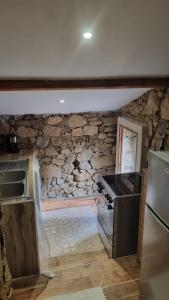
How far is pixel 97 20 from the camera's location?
45.2 inches

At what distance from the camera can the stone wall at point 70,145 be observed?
11.7 feet

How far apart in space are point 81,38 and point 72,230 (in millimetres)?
2701

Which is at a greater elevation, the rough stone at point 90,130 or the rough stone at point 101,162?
the rough stone at point 90,130

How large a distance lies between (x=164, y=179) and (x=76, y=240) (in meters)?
2.06

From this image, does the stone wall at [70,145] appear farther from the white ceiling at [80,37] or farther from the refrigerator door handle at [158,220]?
the refrigerator door handle at [158,220]

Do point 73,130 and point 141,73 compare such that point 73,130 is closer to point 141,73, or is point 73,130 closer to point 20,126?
point 20,126

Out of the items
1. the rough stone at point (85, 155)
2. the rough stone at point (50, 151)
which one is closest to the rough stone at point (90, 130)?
the rough stone at point (85, 155)

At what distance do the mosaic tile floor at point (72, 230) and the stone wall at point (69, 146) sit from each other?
46 centimetres

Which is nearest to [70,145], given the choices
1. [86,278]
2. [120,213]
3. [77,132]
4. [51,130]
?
[77,132]

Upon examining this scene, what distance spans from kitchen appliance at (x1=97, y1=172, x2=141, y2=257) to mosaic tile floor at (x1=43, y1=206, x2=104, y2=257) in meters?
0.28

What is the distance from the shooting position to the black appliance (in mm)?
3395

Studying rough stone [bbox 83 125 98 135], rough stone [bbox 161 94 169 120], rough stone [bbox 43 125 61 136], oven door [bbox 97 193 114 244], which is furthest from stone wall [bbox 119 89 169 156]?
rough stone [bbox 43 125 61 136]

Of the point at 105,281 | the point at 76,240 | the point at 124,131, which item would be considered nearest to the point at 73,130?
the point at 124,131

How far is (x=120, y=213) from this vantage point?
8.32ft
